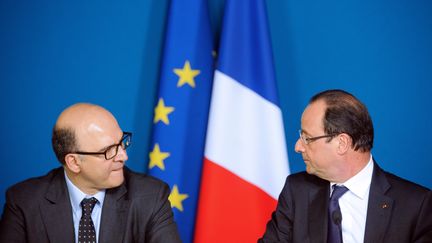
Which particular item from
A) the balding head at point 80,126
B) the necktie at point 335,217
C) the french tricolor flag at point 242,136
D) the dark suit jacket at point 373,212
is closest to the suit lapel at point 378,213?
the dark suit jacket at point 373,212

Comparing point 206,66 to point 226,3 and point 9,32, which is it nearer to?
point 226,3

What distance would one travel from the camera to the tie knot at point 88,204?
2598 mm

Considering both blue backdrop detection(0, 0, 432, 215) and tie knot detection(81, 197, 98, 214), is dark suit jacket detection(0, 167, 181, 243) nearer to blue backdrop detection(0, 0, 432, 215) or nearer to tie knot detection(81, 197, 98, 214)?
tie knot detection(81, 197, 98, 214)

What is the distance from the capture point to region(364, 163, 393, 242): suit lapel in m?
2.48

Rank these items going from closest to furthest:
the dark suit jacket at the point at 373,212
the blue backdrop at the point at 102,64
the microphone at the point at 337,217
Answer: the dark suit jacket at the point at 373,212
the microphone at the point at 337,217
the blue backdrop at the point at 102,64

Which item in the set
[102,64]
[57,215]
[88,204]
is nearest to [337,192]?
[88,204]

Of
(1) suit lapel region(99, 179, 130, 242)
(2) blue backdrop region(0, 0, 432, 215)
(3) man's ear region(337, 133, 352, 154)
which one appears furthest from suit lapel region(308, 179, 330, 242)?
(2) blue backdrop region(0, 0, 432, 215)

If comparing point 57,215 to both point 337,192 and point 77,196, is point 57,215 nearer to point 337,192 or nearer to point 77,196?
point 77,196

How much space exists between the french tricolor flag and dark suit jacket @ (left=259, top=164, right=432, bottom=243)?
23.7 inches

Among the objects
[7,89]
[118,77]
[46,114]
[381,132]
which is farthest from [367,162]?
[7,89]

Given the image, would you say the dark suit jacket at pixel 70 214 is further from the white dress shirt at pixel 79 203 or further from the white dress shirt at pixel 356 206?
the white dress shirt at pixel 356 206

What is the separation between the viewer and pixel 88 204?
2604 mm

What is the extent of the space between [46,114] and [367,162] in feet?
7.40

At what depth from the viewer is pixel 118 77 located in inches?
148
